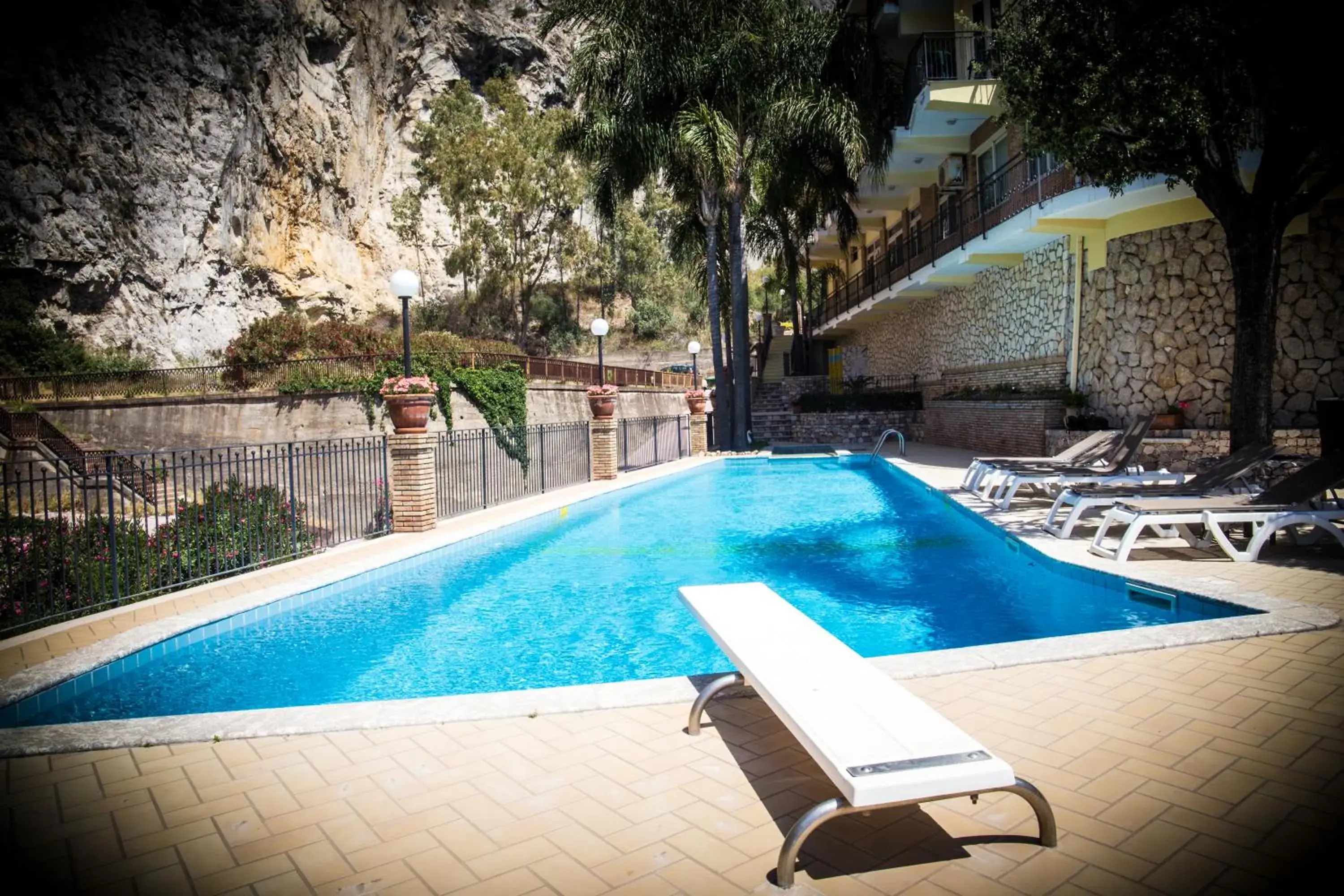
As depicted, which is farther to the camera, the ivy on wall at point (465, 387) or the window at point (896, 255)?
the window at point (896, 255)

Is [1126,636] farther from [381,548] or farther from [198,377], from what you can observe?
[198,377]

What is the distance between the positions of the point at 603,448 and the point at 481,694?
39.4ft

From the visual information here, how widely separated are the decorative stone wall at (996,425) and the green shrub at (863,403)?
7.67ft

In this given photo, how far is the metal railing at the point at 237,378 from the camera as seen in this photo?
19562mm

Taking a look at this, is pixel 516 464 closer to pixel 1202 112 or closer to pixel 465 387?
→ pixel 465 387

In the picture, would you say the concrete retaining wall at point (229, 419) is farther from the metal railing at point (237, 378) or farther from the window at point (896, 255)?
the window at point (896, 255)

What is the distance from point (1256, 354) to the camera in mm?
8844

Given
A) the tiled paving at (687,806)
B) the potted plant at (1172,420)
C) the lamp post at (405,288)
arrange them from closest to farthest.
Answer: the tiled paving at (687,806)
the lamp post at (405,288)
the potted plant at (1172,420)

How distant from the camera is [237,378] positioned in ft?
67.6

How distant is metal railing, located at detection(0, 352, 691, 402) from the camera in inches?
770

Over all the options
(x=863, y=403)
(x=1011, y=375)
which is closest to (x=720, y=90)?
(x=1011, y=375)

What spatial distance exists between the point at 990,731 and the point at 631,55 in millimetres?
19616

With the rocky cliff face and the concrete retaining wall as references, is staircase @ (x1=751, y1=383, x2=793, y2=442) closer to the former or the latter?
the concrete retaining wall

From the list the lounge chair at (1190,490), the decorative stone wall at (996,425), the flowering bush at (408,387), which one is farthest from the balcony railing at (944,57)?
the flowering bush at (408,387)
